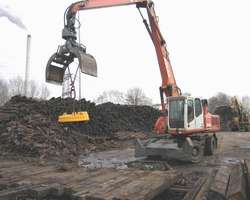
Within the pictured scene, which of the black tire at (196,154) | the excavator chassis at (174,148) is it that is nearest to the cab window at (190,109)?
the excavator chassis at (174,148)

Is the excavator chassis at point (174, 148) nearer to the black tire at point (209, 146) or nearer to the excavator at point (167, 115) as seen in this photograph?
the excavator at point (167, 115)

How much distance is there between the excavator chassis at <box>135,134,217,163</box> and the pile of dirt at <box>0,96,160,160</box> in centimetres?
284

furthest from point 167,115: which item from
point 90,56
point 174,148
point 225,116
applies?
point 225,116

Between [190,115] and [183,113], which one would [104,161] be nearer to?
[183,113]

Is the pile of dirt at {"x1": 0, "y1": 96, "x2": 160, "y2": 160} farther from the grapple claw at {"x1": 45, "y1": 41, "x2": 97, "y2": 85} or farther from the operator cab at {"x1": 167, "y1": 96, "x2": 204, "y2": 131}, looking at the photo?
the operator cab at {"x1": 167, "y1": 96, "x2": 204, "y2": 131}

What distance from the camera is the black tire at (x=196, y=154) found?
1133 centimetres

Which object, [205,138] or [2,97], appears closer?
[205,138]

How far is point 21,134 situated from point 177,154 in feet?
19.5

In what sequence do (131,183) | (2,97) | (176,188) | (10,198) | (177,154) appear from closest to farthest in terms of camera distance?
1. (10,198)
2. (131,183)
3. (176,188)
4. (177,154)
5. (2,97)

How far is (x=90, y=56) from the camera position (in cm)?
1193

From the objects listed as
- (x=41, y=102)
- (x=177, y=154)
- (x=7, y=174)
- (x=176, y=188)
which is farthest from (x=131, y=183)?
(x=41, y=102)

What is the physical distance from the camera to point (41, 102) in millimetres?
16969

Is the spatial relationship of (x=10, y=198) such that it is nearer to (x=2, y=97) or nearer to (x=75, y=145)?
(x=75, y=145)

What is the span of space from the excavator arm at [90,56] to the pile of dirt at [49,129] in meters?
2.39
